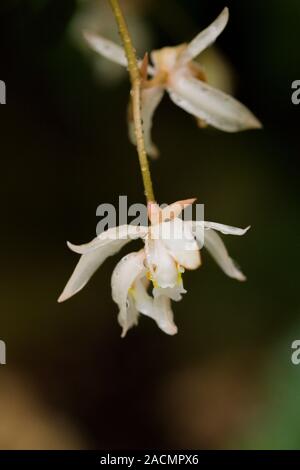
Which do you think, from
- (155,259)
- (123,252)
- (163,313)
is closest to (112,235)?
(155,259)

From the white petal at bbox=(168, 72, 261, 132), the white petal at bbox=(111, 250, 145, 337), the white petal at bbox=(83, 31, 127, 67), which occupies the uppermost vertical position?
the white petal at bbox=(83, 31, 127, 67)

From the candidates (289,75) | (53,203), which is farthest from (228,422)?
(289,75)

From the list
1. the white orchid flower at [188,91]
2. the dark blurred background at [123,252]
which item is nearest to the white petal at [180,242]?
the white orchid flower at [188,91]

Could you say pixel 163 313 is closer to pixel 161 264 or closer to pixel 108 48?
pixel 161 264

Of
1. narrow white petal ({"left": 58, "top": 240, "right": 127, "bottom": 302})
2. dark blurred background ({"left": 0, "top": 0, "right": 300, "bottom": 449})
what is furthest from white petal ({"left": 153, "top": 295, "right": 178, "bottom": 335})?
dark blurred background ({"left": 0, "top": 0, "right": 300, "bottom": 449})

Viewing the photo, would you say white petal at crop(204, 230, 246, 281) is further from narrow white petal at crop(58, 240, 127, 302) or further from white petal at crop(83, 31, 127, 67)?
A: white petal at crop(83, 31, 127, 67)

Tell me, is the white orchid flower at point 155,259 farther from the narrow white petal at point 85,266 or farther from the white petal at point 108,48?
the white petal at point 108,48
